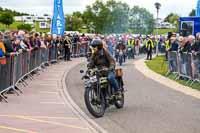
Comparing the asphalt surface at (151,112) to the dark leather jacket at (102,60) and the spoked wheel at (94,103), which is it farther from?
the dark leather jacket at (102,60)

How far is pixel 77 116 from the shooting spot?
1323 centimetres

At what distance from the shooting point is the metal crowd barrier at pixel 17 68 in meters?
16.2

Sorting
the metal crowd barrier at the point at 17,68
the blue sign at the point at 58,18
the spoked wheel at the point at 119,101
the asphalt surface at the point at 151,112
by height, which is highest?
the blue sign at the point at 58,18

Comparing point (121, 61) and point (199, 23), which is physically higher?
point (199, 23)

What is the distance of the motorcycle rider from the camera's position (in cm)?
1408

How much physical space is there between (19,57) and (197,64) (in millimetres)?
6608

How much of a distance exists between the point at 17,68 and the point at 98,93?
5981 mm

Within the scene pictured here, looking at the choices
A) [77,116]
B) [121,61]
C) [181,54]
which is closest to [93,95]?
[77,116]

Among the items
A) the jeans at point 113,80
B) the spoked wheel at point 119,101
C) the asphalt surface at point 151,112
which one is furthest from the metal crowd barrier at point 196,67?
the jeans at point 113,80

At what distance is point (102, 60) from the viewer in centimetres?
1416

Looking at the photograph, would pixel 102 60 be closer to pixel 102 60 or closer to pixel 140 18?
pixel 102 60

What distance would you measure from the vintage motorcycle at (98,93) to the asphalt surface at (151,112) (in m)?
0.23

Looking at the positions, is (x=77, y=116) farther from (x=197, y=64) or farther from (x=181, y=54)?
(x=181, y=54)

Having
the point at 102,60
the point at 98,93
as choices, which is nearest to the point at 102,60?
the point at 102,60
